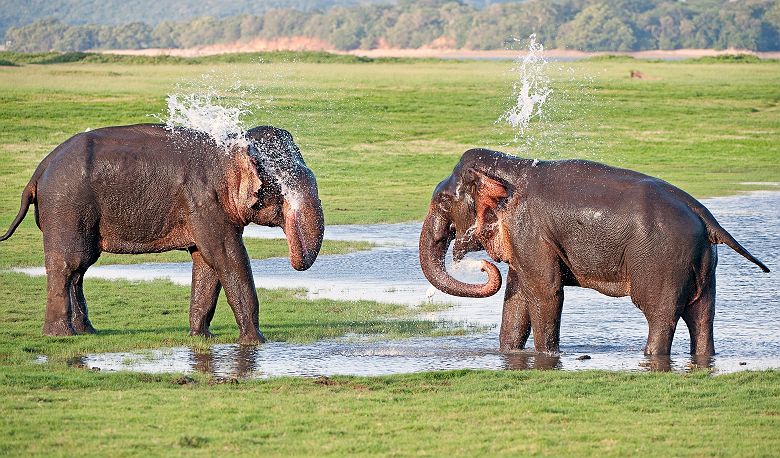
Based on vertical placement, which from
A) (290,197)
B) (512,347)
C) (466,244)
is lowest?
(512,347)

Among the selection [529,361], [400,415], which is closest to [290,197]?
[529,361]

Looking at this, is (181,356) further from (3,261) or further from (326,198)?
(326,198)

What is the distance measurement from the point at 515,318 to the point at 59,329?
14.8 feet

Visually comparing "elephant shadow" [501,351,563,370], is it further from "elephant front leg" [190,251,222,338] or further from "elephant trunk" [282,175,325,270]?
"elephant front leg" [190,251,222,338]

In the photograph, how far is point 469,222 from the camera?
14219mm

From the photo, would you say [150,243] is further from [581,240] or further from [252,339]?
[581,240]

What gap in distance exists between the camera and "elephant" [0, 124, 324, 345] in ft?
48.0

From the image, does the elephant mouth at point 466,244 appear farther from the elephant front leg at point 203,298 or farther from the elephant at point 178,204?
the elephant front leg at point 203,298

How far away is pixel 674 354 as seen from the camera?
13.9 metres

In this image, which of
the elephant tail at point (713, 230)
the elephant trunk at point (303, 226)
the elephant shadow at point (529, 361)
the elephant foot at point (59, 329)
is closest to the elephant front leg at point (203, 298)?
the elephant trunk at point (303, 226)

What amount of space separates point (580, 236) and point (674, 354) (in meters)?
1.48

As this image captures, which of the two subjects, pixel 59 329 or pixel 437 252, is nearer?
pixel 437 252

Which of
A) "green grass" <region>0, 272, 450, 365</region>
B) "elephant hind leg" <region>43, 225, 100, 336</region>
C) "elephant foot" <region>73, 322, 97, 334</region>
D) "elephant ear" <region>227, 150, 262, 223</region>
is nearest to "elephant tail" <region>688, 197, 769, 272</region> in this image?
"green grass" <region>0, 272, 450, 365</region>

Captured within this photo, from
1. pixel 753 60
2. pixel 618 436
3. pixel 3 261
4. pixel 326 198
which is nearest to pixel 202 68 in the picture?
pixel 753 60
